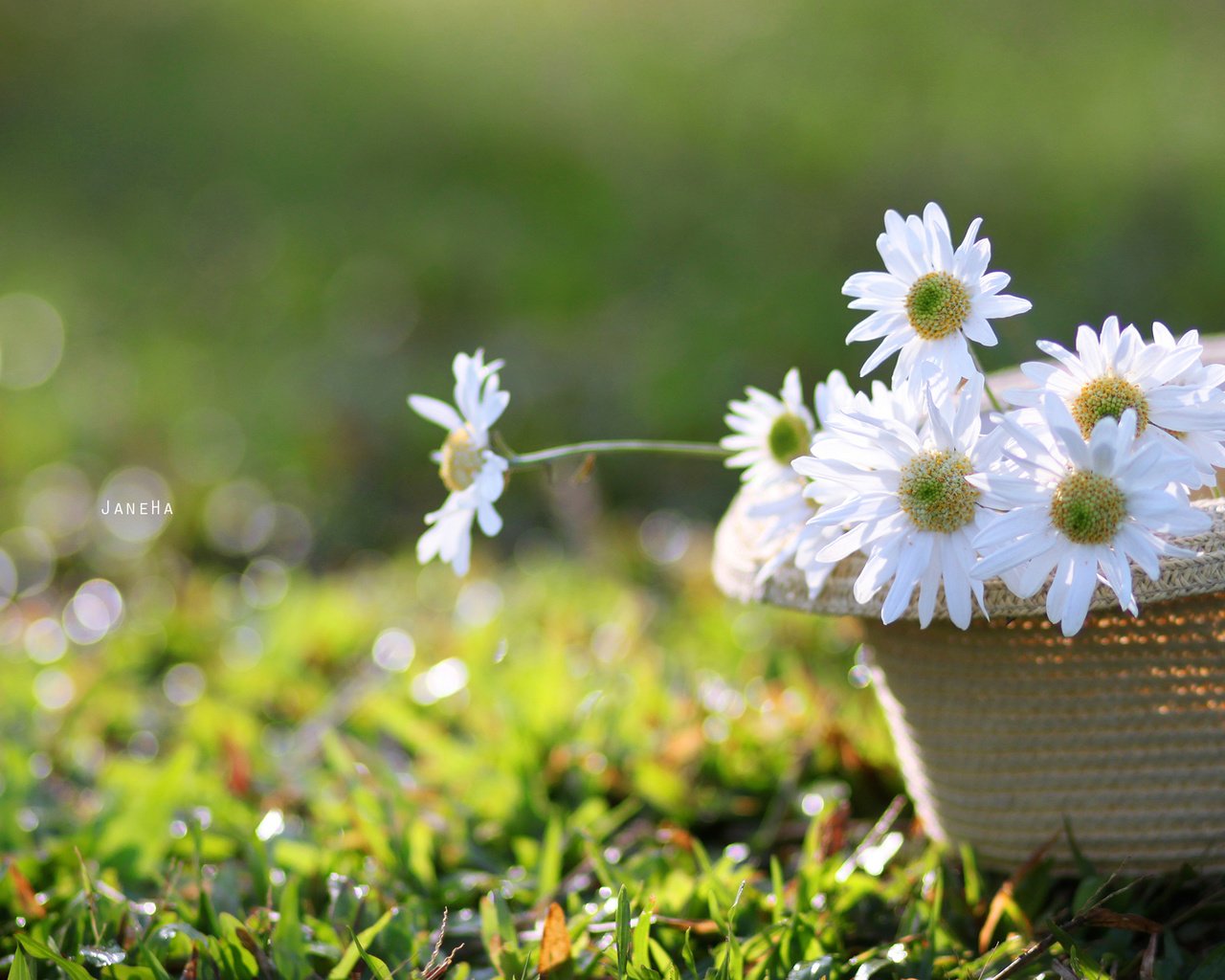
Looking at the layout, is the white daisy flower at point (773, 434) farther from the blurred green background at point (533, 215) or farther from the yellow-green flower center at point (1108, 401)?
the blurred green background at point (533, 215)

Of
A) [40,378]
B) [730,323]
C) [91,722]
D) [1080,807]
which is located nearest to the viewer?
[1080,807]

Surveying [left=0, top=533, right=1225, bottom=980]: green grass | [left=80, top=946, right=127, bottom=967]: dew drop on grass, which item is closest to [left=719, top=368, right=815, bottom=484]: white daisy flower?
[left=0, top=533, right=1225, bottom=980]: green grass

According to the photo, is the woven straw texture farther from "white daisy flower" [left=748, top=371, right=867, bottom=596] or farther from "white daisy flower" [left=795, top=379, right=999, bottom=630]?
"white daisy flower" [left=795, top=379, right=999, bottom=630]

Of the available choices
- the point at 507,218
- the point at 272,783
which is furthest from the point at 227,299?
the point at 272,783

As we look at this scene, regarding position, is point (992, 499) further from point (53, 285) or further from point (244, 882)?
point (53, 285)

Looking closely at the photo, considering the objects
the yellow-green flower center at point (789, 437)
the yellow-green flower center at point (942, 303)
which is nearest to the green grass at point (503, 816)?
the yellow-green flower center at point (789, 437)
